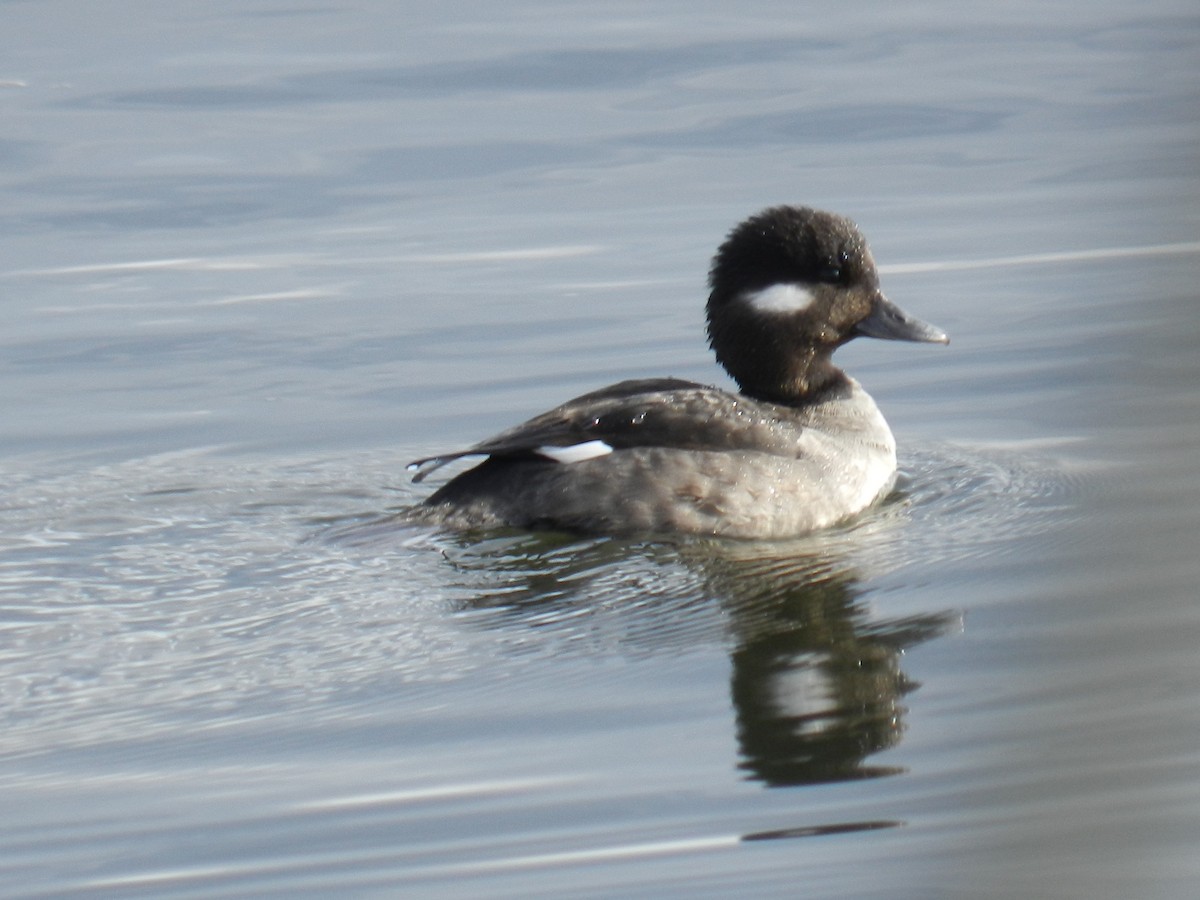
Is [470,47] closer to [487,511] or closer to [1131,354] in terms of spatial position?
[487,511]

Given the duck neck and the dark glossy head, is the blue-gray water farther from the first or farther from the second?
the dark glossy head

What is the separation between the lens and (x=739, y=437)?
7.55 m

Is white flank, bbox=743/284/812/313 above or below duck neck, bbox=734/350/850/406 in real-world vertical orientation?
above

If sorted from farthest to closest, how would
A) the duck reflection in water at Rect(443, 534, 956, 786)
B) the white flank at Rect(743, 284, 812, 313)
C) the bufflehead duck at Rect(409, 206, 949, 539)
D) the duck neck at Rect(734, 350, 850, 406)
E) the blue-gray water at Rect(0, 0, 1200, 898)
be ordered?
the duck neck at Rect(734, 350, 850, 406) → the white flank at Rect(743, 284, 812, 313) → the bufflehead duck at Rect(409, 206, 949, 539) → the duck reflection in water at Rect(443, 534, 956, 786) → the blue-gray water at Rect(0, 0, 1200, 898)

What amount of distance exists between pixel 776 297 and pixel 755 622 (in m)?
2.29

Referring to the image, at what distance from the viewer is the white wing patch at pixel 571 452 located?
734cm

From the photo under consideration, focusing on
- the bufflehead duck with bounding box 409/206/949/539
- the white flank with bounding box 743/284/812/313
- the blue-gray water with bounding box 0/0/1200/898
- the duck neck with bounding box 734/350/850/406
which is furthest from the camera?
the duck neck with bounding box 734/350/850/406

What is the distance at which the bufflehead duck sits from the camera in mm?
7277

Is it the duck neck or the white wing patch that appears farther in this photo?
the duck neck

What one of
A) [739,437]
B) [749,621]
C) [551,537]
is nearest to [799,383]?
[739,437]

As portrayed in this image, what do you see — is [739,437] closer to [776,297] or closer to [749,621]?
[776,297]

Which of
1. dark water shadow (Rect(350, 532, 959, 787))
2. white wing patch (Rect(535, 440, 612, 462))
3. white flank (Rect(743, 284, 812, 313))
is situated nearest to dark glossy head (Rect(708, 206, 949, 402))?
white flank (Rect(743, 284, 812, 313))

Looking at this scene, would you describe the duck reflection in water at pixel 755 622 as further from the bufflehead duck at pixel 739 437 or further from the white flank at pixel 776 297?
the white flank at pixel 776 297

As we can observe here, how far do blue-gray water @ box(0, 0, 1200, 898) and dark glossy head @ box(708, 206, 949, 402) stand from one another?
637 mm
